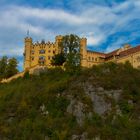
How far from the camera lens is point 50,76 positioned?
6825 cm

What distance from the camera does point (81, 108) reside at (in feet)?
174

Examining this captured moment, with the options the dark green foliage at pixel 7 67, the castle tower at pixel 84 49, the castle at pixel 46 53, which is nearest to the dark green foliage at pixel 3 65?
the dark green foliage at pixel 7 67

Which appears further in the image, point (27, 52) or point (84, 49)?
point (84, 49)

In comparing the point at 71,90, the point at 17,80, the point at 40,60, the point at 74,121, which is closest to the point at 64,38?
the point at 40,60

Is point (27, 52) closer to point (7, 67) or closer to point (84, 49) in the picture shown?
point (7, 67)

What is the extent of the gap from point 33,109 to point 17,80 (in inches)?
706

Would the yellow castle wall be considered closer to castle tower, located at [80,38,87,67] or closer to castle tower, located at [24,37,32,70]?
castle tower, located at [80,38,87,67]

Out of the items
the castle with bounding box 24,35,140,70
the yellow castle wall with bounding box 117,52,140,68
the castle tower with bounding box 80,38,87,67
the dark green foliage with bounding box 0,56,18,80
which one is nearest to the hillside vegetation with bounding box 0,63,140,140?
the dark green foliage with bounding box 0,56,18,80

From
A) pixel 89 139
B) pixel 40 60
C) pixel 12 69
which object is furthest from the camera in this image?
pixel 40 60

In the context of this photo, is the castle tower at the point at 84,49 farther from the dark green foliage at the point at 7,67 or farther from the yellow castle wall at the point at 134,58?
the dark green foliage at the point at 7,67

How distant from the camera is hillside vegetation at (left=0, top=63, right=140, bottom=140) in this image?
4941 cm

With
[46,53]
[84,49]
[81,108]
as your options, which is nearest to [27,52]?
[46,53]

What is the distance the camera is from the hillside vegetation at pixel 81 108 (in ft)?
162

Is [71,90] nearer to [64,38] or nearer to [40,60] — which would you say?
[64,38]
